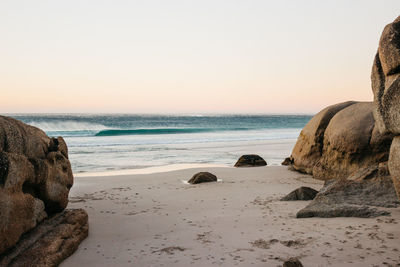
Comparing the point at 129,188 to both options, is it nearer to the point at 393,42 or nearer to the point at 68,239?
the point at 68,239

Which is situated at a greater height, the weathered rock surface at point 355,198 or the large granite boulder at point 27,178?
the large granite boulder at point 27,178

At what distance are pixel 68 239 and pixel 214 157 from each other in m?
11.2

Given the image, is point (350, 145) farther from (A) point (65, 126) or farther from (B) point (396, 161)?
(A) point (65, 126)

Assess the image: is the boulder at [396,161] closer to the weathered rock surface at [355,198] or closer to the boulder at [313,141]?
the weathered rock surface at [355,198]

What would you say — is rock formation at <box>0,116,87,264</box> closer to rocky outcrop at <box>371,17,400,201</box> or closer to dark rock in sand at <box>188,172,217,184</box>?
rocky outcrop at <box>371,17,400,201</box>

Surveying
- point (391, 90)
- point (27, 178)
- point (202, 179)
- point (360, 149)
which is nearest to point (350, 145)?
point (360, 149)

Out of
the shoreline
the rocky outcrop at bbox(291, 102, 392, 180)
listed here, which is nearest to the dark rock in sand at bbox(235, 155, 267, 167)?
the shoreline

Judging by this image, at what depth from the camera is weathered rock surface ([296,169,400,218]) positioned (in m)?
5.09

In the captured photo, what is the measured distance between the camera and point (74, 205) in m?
6.58

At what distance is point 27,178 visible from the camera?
388 centimetres

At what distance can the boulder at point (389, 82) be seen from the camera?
398 cm

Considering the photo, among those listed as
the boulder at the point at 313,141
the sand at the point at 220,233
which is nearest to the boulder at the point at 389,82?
the sand at the point at 220,233

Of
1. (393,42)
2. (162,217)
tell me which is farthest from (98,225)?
(393,42)

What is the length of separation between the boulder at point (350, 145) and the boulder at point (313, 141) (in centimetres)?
33
